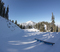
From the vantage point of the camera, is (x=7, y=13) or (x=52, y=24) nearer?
(x=52, y=24)

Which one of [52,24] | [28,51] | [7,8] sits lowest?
[28,51]

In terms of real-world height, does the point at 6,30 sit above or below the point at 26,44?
above

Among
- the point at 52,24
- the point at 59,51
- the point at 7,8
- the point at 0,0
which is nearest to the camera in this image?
the point at 59,51

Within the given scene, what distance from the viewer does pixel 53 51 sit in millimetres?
1842

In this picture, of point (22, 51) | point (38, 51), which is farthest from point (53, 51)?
point (22, 51)

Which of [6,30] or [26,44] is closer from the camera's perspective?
[26,44]

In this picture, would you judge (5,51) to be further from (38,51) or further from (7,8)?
(7,8)

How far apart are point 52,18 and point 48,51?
19.6m

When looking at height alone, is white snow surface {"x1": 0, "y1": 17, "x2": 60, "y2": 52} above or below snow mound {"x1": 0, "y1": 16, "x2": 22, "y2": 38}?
below

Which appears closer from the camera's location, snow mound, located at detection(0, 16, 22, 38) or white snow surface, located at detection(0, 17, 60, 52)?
white snow surface, located at detection(0, 17, 60, 52)

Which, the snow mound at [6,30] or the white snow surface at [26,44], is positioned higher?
the snow mound at [6,30]

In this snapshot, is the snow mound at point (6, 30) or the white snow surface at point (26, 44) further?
the snow mound at point (6, 30)

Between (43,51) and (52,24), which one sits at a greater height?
(52,24)

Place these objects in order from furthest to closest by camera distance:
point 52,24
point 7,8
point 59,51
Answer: point 7,8 → point 52,24 → point 59,51
